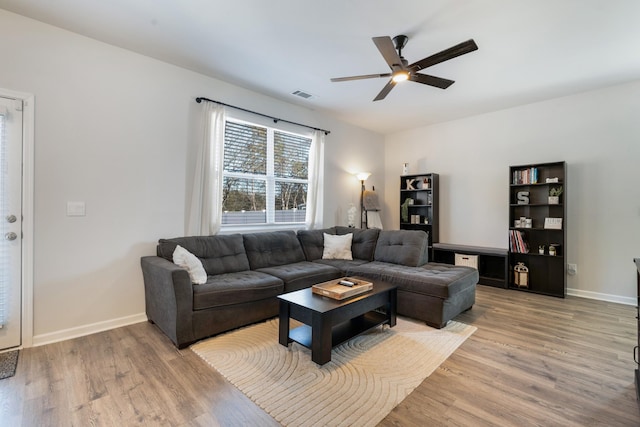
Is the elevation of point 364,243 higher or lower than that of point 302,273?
higher

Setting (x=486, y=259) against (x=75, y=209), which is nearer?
(x=75, y=209)

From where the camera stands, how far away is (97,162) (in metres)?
2.85

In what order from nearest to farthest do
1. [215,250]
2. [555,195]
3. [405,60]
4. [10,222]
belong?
[10,222] < [405,60] < [215,250] < [555,195]

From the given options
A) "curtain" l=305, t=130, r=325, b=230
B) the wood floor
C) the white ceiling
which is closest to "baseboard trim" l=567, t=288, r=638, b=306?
the wood floor

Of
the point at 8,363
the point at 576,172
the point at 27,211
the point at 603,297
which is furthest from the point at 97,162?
the point at 603,297

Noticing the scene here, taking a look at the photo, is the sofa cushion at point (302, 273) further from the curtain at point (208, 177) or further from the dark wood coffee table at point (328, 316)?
the curtain at point (208, 177)

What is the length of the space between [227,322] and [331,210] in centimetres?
289

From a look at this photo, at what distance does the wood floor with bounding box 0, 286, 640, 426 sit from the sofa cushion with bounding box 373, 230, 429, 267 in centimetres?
110

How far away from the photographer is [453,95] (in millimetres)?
4113

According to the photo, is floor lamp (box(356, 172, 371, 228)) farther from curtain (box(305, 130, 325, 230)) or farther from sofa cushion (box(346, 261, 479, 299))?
sofa cushion (box(346, 261, 479, 299))

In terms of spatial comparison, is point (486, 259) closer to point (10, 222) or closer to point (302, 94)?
point (302, 94)

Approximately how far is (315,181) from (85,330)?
131 inches

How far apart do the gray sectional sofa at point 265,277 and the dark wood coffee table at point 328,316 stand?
0.44 meters

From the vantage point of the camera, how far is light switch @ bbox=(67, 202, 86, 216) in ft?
8.91
